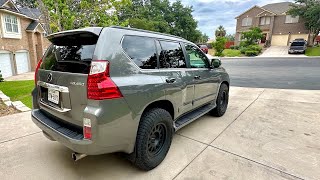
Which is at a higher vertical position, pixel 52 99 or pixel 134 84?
pixel 134 84

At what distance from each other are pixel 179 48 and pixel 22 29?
743 inches

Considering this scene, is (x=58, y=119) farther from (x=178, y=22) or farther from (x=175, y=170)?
(x=178, y=22)

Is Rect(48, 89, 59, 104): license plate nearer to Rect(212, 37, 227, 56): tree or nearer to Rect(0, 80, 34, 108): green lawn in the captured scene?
Rect(0, 80, 34, 108): green lawn

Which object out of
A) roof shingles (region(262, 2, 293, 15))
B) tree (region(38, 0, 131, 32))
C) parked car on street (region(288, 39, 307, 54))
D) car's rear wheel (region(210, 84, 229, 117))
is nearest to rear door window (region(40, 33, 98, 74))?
car's rear wheel (region(210, 84, 229, 117))

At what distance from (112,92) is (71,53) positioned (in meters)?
0.87

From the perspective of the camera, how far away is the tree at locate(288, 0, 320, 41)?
2866 cm

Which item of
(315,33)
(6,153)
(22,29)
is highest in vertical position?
(315,33)

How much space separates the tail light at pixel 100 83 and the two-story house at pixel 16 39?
14224 mm

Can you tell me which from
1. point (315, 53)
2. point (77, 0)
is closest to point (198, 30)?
point (315, 53)

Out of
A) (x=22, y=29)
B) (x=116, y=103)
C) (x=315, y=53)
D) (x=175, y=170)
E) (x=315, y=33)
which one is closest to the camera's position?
(x=116, y=103)

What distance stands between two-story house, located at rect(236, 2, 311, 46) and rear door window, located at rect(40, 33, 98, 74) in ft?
138

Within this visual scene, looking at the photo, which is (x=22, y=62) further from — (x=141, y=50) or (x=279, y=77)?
(x=279, y=77)

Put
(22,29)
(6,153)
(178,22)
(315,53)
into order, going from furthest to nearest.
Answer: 1. (178,22)
2. (315,53)
3. (22,29)
4. (6,153)

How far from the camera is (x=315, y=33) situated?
31797 mm
